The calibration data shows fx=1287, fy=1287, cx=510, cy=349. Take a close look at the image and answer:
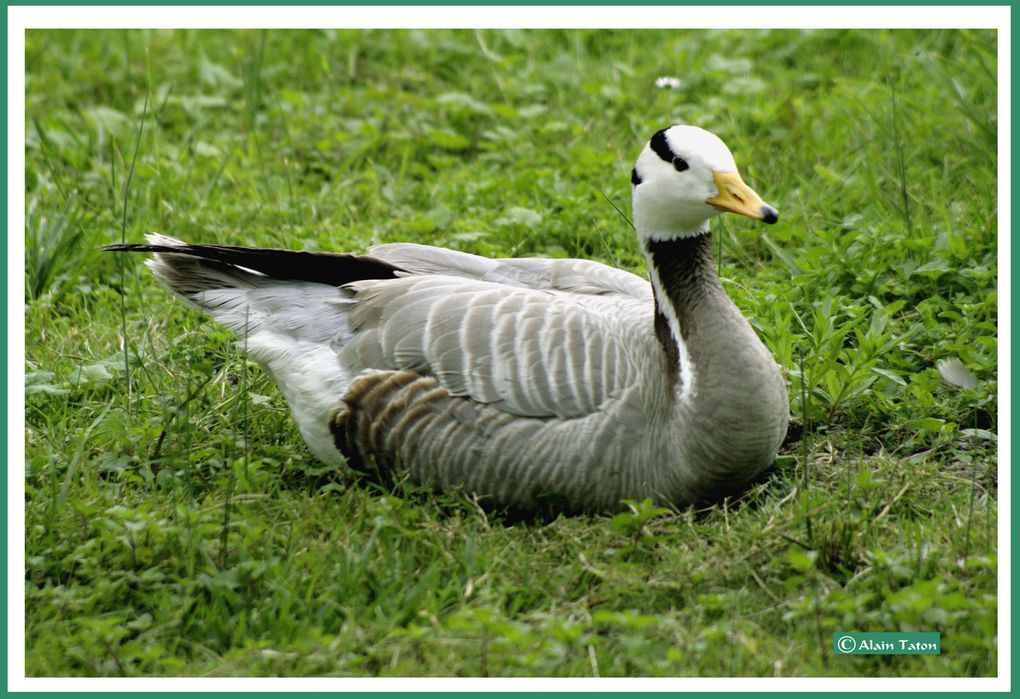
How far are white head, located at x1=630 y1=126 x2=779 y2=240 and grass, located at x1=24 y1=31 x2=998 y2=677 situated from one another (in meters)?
0.77

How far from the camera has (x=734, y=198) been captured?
4.64 metres

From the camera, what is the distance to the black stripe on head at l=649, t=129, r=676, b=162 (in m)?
4.78

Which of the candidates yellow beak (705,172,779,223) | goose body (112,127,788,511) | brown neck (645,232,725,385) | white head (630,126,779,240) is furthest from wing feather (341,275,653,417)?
yellow beak (705,172,779,223)

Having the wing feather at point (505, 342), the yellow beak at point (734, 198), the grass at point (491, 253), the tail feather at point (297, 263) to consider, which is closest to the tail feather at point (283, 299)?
the tail feather at point (297, 263)

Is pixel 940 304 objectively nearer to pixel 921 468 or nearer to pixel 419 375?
pixel 921 468

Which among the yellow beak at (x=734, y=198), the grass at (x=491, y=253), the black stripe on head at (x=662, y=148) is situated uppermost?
the black stripe on head at (x=662, y=148)

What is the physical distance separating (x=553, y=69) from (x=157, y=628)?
5473 mm

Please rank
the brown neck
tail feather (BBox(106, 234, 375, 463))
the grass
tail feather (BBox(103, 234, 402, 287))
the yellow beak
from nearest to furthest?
the grass → the yellow beak → the brown neck → tail feather (BBox(106, 234, 375, 463)) → tail feather (BBox(103, 234, 402, 287))

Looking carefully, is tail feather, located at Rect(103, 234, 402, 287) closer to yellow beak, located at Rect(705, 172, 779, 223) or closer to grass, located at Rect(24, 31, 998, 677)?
grass, located at Rect(24, 31, 998, 677)

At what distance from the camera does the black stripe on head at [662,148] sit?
15.7 ft

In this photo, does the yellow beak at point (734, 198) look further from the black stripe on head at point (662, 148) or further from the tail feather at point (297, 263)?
the tail feather at point (297, 263)

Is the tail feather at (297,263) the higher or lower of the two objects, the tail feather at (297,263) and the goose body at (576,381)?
the higher

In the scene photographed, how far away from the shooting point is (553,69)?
874 cm

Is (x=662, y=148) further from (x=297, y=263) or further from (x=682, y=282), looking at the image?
(x=297, y=263)
